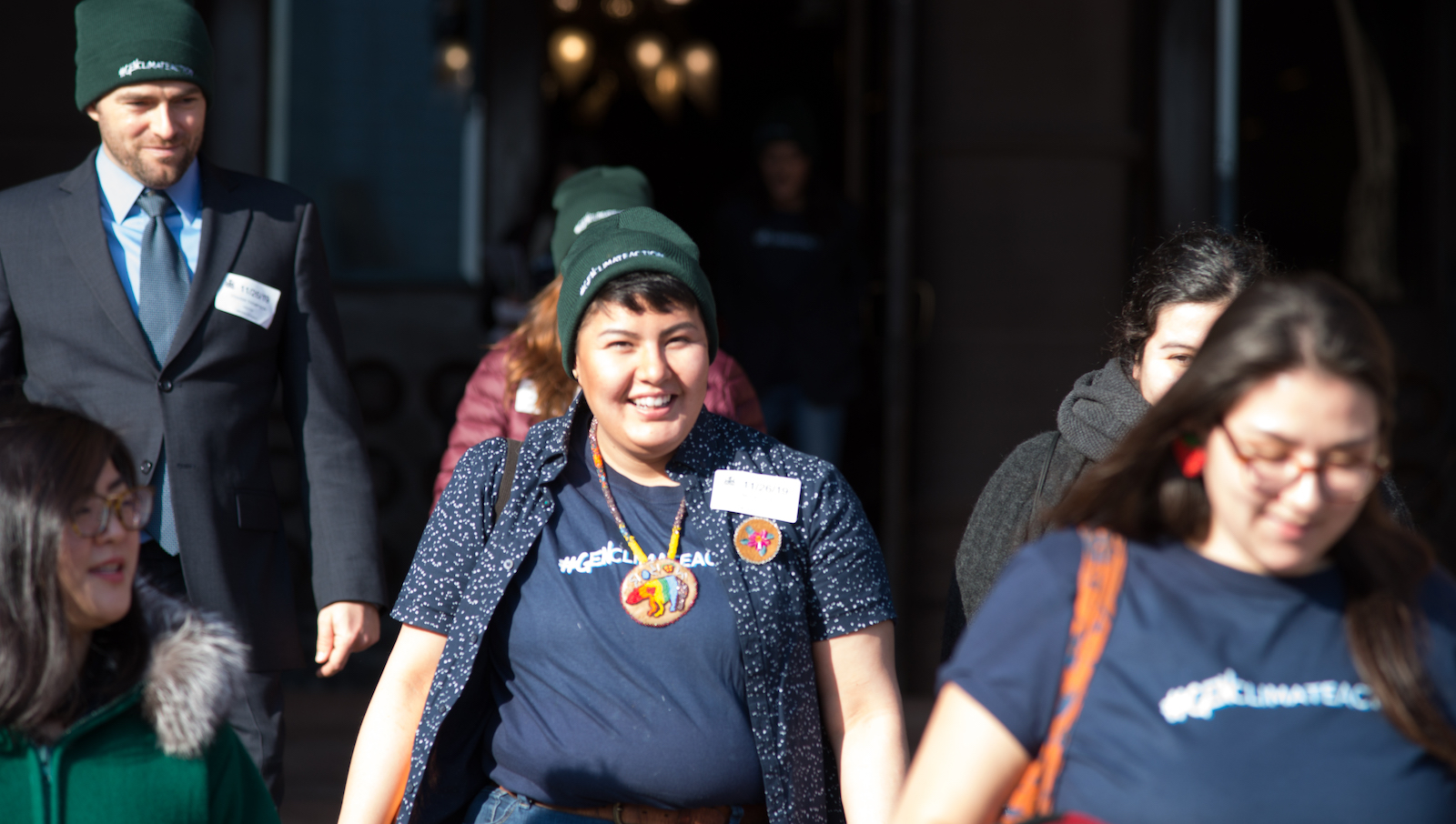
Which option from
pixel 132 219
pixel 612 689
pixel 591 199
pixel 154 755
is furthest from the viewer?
pixel 591 199

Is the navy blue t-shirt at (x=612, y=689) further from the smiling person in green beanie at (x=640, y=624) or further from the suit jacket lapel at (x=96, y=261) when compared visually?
the suit jacket lapel at (x=96, y=261)

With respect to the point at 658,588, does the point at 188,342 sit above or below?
above

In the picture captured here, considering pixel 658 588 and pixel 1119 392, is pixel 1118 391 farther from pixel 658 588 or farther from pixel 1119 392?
pixel 658 588

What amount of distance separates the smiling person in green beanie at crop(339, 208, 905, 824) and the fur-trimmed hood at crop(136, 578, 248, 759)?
500mm

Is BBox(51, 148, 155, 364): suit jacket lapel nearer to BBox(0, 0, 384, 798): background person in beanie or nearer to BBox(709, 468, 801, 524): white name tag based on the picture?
BBox(0, 0, 384, 798): background person in beanie

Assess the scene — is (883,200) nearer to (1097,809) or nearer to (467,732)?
(467,732)

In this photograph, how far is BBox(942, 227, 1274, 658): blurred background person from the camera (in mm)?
2736

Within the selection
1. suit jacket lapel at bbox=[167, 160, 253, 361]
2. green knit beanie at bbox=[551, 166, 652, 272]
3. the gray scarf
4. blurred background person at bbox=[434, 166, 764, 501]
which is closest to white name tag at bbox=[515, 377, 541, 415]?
blurred background person at bbox=[434, 166, 764, 501]

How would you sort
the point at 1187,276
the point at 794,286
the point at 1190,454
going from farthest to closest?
the point at 794,286, the point at 1187,276, the point at 1190,454

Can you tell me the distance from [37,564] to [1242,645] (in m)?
1.41

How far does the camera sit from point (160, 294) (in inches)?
120

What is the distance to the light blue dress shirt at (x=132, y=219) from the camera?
3.07 m

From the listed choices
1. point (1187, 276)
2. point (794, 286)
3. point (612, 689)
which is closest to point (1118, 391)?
point (1187, 276)

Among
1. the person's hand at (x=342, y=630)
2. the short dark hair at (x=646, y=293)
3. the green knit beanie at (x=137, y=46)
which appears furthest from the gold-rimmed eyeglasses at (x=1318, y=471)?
the green knit beanie at (x=137, y=46)
